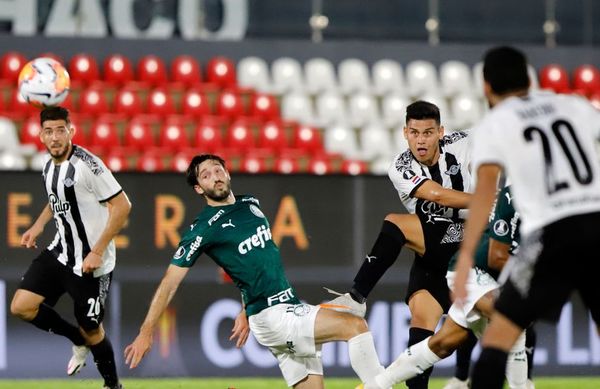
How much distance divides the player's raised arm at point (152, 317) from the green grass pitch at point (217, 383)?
2.43 m

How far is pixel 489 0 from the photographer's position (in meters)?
15.6

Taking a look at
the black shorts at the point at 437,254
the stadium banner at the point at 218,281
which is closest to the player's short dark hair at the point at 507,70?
the black shorts at the point at 437,254

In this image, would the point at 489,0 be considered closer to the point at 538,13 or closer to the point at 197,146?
the point at 538,13

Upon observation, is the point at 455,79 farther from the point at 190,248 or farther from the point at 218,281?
the point at 190,248

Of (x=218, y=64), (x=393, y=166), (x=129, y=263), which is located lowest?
(x=129, y=263)

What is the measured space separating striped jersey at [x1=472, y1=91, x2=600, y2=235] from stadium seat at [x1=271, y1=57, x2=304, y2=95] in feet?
34.7

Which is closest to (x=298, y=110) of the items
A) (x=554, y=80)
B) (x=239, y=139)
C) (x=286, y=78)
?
(x=286, y=78)

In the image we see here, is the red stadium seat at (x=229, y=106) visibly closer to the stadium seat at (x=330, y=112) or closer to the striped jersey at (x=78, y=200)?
the stadium seat at (x=330, y=112)

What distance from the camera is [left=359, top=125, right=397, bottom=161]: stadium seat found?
581 inches

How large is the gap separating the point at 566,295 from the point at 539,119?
2.36 feet

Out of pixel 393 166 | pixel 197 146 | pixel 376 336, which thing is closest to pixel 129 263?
pixel 376 336

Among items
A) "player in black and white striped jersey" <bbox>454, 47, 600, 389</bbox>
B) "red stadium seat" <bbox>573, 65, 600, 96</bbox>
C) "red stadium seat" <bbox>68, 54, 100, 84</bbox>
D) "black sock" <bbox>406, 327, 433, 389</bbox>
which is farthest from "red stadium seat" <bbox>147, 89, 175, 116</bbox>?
"player in black and white striped jersey" <bbox>454, 47, 600, 389</bbox>

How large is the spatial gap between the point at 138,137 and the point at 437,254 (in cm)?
723

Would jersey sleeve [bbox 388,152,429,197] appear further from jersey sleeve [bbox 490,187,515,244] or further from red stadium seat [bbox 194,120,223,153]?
red stadium seat [bbox 194,120,223,153]
